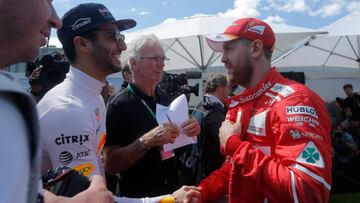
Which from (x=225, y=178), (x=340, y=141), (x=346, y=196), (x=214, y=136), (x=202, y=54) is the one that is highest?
(x=225, y=178)

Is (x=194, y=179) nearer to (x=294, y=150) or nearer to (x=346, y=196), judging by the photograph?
(x=294, y=150)

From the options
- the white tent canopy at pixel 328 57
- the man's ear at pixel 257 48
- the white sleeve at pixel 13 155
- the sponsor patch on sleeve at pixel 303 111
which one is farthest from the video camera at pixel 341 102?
the white sleeve at pixel 13 155

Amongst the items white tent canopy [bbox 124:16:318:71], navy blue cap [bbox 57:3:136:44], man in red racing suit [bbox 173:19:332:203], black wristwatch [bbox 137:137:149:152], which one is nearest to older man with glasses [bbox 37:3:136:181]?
navy blue cap [bbox 57:3:136:44]

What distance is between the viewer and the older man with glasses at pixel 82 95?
1617 millimetres

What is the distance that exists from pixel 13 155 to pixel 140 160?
6.83ft

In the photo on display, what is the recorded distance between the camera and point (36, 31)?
3.44 ft

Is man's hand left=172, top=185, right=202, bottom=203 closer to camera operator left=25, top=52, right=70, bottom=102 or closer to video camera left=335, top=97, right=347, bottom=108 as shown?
camera operator left=25, top=52, right=70, bottom=102

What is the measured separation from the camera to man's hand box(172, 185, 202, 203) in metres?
2.12

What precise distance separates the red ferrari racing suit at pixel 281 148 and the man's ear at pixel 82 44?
1.00 meters

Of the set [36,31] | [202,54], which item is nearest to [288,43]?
A: [202,54]

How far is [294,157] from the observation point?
167cm

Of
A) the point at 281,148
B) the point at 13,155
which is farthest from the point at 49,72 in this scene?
the point at 13,155

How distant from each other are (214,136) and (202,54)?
629 cm

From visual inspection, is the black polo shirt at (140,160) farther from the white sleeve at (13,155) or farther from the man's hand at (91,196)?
the white sleeve at (13,155)
